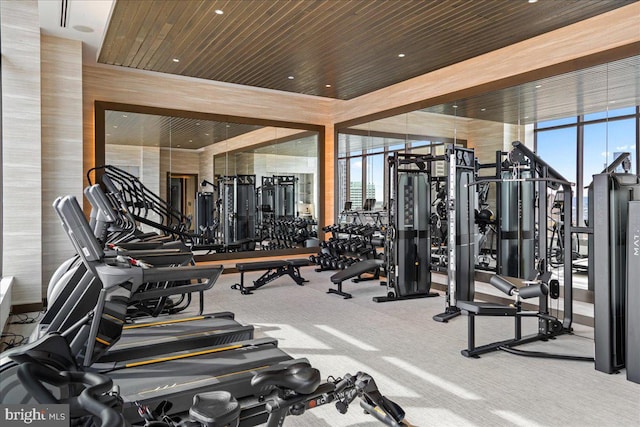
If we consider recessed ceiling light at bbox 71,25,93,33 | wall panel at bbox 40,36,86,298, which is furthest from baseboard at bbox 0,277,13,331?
recessed ceiling light at bbox 71,25,93,33

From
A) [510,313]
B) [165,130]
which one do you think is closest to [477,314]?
[510,313]

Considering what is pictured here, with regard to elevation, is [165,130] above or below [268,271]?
above

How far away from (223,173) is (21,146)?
350 cm

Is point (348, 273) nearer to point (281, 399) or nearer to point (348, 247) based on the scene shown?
point (348, 247)

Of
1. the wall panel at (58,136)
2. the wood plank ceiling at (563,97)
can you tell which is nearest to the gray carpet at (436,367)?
the wall panel at (58,136)

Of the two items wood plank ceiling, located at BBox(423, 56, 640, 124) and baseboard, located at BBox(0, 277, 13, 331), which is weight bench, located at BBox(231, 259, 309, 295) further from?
wood plank ceiling, located at BBox(423, 56, 640, 124)

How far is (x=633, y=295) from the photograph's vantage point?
10.2 ft

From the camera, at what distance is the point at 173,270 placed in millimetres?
2576

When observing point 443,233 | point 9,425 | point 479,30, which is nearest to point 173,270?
point 9,425

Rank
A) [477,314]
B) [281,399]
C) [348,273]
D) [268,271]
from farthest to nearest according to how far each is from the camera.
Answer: [268,271], [348,273], [477,314], [281,399]

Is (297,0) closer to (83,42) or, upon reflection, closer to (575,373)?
(83,42)

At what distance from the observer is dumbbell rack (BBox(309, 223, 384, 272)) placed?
7.38 m

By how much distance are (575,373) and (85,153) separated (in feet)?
22.5

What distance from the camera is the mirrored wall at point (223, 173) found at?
7293mm
